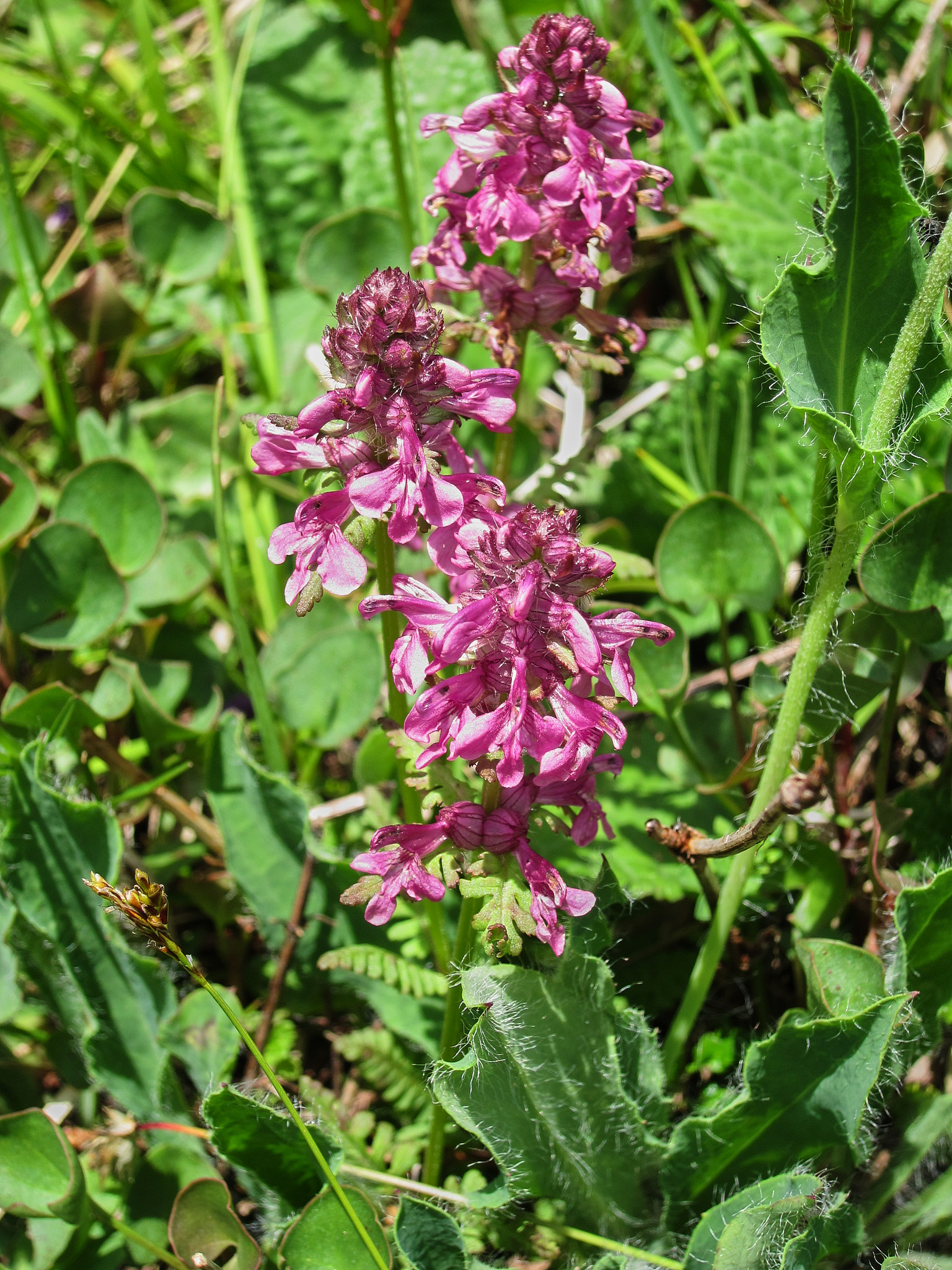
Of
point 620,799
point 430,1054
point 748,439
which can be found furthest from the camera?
point 748,439

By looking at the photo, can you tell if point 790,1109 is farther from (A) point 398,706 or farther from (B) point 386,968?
(A) point 398,706

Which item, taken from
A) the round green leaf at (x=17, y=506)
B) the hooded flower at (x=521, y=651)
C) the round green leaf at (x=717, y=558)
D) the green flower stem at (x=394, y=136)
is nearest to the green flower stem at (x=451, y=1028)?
the hooded flower at (x=521, y=651)

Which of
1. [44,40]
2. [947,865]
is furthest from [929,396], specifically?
[44,40]

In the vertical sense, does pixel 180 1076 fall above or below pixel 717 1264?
below

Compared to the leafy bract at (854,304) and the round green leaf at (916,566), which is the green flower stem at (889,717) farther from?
the leafy bract at (854,304)

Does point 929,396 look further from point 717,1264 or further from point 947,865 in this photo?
point 717,1264

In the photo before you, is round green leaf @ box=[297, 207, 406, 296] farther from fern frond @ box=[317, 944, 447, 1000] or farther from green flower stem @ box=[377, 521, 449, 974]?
fern frond @ box=[317, 944, 447, 1000]

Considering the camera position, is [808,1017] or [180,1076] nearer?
[808,1017]
